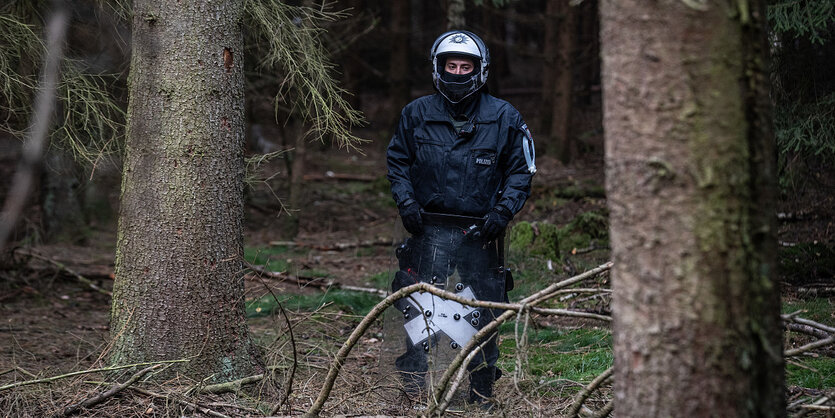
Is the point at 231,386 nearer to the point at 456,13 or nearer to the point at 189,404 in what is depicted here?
the point at 189,404

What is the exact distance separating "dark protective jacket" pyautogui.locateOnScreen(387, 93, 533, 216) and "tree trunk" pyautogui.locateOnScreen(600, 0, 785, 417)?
2364mm

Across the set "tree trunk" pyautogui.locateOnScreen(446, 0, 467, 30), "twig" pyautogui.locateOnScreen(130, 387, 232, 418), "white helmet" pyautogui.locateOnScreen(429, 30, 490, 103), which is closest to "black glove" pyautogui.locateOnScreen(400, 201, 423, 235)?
"white helmet" pyautogui.locateOnScreen(429, 30, 490, 103)

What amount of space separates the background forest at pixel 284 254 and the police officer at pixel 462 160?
400 millimetres

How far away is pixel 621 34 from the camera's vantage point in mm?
2291

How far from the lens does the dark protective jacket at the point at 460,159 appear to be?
4.71 m

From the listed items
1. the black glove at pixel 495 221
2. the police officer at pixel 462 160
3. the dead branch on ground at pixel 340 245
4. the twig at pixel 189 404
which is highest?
the police officer at pixel 462 160

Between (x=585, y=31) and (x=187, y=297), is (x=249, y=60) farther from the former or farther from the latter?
(x=585, y=31)

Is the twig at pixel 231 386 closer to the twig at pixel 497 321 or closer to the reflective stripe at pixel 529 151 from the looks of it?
the twig at pixel 497 321

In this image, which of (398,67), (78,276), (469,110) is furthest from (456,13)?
(398,67)

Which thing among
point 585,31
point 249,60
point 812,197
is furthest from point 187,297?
point 585,31

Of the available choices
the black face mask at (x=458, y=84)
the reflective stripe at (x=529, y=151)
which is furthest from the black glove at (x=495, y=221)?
the black face mask at (x=458, y=84)

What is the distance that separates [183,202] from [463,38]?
2150 millimetres

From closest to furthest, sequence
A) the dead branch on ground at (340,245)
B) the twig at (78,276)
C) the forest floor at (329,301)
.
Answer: the forest floor at (329,301) → the twig at (78,276) → the dead branch on ground at (340,245)

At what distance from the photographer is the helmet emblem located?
4.92 metres
